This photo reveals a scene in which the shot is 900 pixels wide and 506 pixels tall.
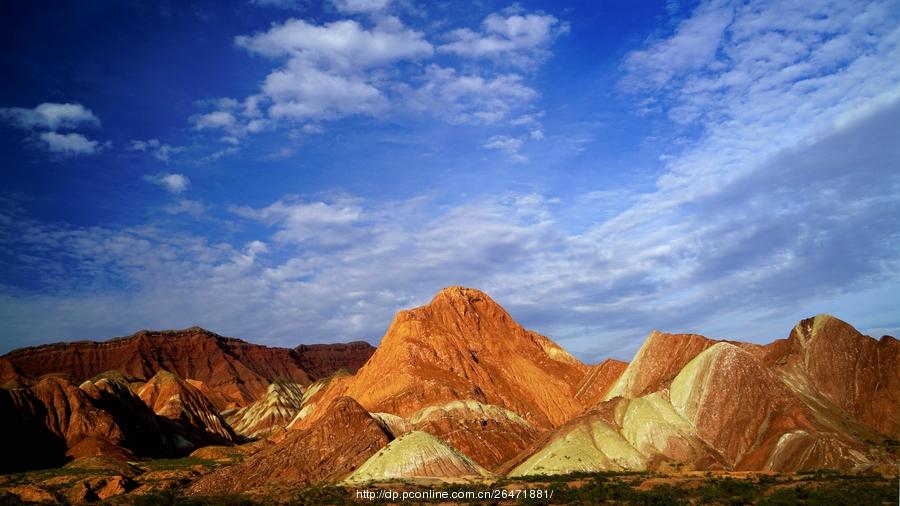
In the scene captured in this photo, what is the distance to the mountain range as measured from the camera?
6606cm

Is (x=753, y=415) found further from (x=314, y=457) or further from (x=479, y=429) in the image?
(x=314, y=457)

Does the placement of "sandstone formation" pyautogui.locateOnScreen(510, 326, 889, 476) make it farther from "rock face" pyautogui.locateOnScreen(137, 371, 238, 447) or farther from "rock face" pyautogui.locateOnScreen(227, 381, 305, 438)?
"rock face" pyautogui.locateOnScreen(227, 381, 305, 438)

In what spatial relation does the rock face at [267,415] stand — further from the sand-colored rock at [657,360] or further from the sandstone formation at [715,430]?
the sandstone formation at [715,430]

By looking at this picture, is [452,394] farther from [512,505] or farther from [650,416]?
[512,505]

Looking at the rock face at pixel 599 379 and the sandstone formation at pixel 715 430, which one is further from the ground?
the rock face at pixel 599 379

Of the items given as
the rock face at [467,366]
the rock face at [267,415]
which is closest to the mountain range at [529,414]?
the rock face at [467,366]

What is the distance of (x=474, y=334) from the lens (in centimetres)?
13300

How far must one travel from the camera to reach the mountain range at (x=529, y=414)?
6606 centimetres

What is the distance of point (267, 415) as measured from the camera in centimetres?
18325

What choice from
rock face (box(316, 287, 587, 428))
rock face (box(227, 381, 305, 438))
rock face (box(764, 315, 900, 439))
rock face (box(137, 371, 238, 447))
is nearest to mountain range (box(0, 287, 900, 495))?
rock face (box(764, 315, 900, 439))

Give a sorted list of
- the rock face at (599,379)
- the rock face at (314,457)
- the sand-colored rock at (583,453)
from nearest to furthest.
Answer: the sand-colored rock at (583,453) → the rock face at (314,457) → the rock face at (599,379)

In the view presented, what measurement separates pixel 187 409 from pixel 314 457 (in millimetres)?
91939

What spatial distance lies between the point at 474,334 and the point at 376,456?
66.5 m

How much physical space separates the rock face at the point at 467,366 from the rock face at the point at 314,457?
850 inches
